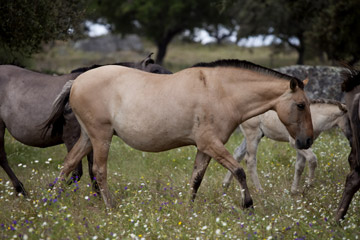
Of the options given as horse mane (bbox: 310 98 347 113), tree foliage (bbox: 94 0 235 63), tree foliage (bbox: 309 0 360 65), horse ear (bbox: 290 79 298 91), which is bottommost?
tree foliage (bbox: 94 0 235 63)

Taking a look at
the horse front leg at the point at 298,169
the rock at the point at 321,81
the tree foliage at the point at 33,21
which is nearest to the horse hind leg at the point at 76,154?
the horse front leg at the point at 298,169

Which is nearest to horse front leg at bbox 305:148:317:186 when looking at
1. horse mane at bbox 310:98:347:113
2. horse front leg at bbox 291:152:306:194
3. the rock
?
horse front leg at bbox 291:152:306:194

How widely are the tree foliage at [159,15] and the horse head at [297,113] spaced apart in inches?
934

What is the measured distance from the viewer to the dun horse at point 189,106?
600 centimetres

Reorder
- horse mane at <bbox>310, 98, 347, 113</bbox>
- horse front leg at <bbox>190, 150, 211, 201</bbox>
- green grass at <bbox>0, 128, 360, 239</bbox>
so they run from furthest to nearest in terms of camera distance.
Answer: horse mane at <bbox>310, 98, 347, 113</bbox>
horse front leg at <bbox>190, 150, 211, 201</bbox>
green grass at <bbox>0, 128, 360, 239</bbox>

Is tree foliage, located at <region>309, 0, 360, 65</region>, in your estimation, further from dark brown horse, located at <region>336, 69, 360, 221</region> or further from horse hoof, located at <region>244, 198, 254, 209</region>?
horse hoof, located at <region>244, 198, 254, 209</region>

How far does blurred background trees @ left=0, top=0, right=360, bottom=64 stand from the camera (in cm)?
1041

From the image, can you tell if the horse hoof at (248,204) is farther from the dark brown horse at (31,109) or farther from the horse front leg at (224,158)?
the dark brown horse at (31,109)

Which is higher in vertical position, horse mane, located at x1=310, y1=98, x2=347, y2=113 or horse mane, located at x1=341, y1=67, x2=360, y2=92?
horse mane, located at x1=341, y1=67, x2=360, y2=92

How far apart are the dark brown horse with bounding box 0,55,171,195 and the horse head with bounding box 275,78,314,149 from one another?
311cm

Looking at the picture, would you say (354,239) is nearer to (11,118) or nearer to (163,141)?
(163,141)

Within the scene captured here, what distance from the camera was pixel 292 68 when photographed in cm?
1319

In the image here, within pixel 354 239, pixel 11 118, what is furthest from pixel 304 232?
pixel 11 118

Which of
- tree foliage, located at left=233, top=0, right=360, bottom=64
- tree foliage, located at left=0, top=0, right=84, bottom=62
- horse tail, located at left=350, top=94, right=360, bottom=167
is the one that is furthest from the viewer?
tree foliage, located at left=233, top=0, right=360, bottom=64
